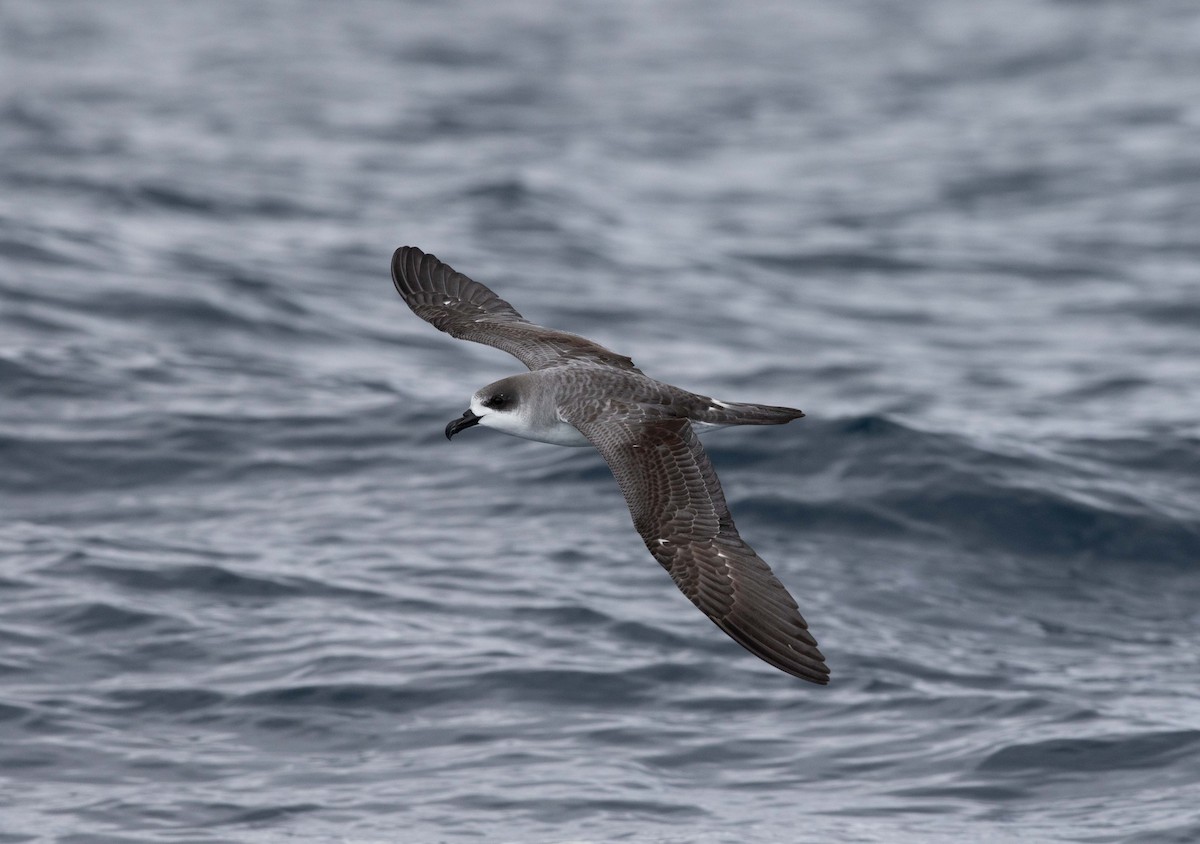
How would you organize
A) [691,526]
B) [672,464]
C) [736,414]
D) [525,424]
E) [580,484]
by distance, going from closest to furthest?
[691,526], [672,464], [736,414], [525,424], [580,484]

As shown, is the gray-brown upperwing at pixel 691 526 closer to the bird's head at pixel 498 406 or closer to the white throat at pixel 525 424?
the white throat at pixel 525 424

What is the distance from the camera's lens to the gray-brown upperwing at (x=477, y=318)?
977cm

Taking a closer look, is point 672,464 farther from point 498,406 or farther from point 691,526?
point 498,406

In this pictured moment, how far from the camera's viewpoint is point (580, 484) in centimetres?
1444

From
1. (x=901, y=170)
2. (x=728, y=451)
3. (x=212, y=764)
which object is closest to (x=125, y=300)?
(x=728, y=451)

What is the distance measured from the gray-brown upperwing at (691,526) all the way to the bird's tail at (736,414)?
0.11 metres

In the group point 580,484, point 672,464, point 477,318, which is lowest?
point 580,484

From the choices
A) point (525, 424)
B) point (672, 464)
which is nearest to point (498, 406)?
point (525, 424)

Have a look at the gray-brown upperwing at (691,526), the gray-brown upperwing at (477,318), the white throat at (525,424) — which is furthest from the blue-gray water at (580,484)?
the gray-brown upperwing at (477,318)

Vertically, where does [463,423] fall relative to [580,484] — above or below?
above

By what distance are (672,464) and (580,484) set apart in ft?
19.6

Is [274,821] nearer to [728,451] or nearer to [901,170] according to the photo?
[728,451]

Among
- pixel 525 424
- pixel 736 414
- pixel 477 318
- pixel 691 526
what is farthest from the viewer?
pixel 477 318

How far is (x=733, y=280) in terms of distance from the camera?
824 inches
